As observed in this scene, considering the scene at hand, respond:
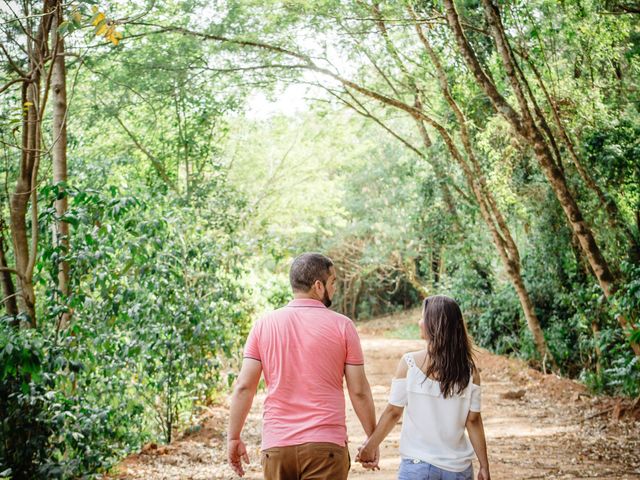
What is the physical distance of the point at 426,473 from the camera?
3.45 metres

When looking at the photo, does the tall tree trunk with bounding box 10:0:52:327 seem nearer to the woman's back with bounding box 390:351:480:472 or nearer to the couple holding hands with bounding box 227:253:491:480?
the couple holding hands with bounding box 227:253:491:480

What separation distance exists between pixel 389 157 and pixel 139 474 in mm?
25122

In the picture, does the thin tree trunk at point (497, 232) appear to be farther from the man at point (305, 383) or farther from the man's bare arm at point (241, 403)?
the man's bare arm at point (241, 403)

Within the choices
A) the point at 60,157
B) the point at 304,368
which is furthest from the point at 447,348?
the point at 60,157

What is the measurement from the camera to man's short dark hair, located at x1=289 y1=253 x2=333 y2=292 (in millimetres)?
3650

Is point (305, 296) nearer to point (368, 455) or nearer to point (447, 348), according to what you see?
point (447, 348)

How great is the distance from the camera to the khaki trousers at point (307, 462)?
338 centimetres

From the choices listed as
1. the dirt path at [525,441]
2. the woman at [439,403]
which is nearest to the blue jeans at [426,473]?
the woman at [439,403]

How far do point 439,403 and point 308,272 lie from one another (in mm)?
949

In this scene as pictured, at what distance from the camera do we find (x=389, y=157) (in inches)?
1238

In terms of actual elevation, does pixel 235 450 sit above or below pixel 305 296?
below

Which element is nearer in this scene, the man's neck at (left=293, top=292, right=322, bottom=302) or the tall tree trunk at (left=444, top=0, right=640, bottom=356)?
the man's neck at (left=293, top=292, right=322, bottom=302)

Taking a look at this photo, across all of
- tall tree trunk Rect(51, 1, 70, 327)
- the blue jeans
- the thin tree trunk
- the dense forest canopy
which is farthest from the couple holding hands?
the thin tree trunk

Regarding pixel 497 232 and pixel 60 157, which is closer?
pixel 60 157
